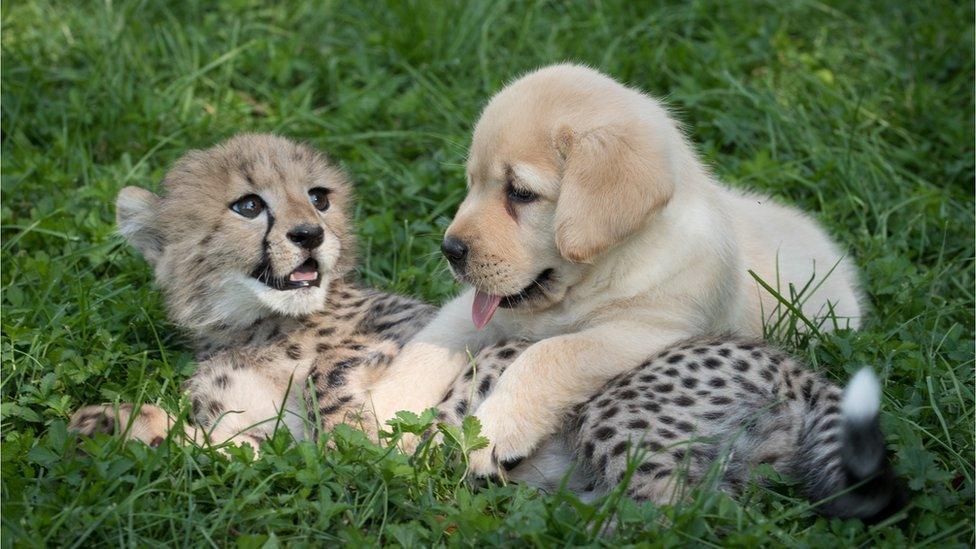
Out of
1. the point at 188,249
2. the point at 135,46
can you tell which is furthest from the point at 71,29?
the point at 188,249

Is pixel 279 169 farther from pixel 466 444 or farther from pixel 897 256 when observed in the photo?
pixel 897 256

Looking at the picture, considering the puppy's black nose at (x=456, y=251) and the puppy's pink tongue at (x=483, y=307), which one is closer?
the puppy's black nose at (x=456, y=251)

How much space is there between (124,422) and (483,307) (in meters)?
1.29

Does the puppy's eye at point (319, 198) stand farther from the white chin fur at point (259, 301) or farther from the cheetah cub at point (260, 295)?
the white chin fur at point (259, 301)

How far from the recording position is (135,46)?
635 cm

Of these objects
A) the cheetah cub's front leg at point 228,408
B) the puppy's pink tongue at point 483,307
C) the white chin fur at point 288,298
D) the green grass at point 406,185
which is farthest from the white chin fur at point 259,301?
the puppy's pink tongue at point 483,307

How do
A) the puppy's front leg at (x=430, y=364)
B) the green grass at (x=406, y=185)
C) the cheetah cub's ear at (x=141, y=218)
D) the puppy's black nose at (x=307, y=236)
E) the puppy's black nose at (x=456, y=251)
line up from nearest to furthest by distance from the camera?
the green grass at (x=406, y=185)
the puppy's black nose at (x=456, y=251)
the puppy's front leg at (x=430, y=364)
the puppy's black nose at (x=307, y=236)
the cheetah cub's ear at (x=141, y=218)

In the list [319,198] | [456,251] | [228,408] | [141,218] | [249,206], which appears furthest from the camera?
[319,198]

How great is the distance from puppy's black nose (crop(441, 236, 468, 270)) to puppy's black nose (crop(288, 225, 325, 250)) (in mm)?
543

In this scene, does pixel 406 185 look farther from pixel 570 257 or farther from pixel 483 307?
pixel 570 257

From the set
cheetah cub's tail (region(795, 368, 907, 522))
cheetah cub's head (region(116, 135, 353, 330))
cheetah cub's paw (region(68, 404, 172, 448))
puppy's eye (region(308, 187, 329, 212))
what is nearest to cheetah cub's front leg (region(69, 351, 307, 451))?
cheetah cub's paw (region(68, 404, 172, 448))

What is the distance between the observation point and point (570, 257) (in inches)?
145

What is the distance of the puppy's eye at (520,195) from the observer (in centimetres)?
382

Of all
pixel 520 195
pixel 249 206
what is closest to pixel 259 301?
pixel 249 206
